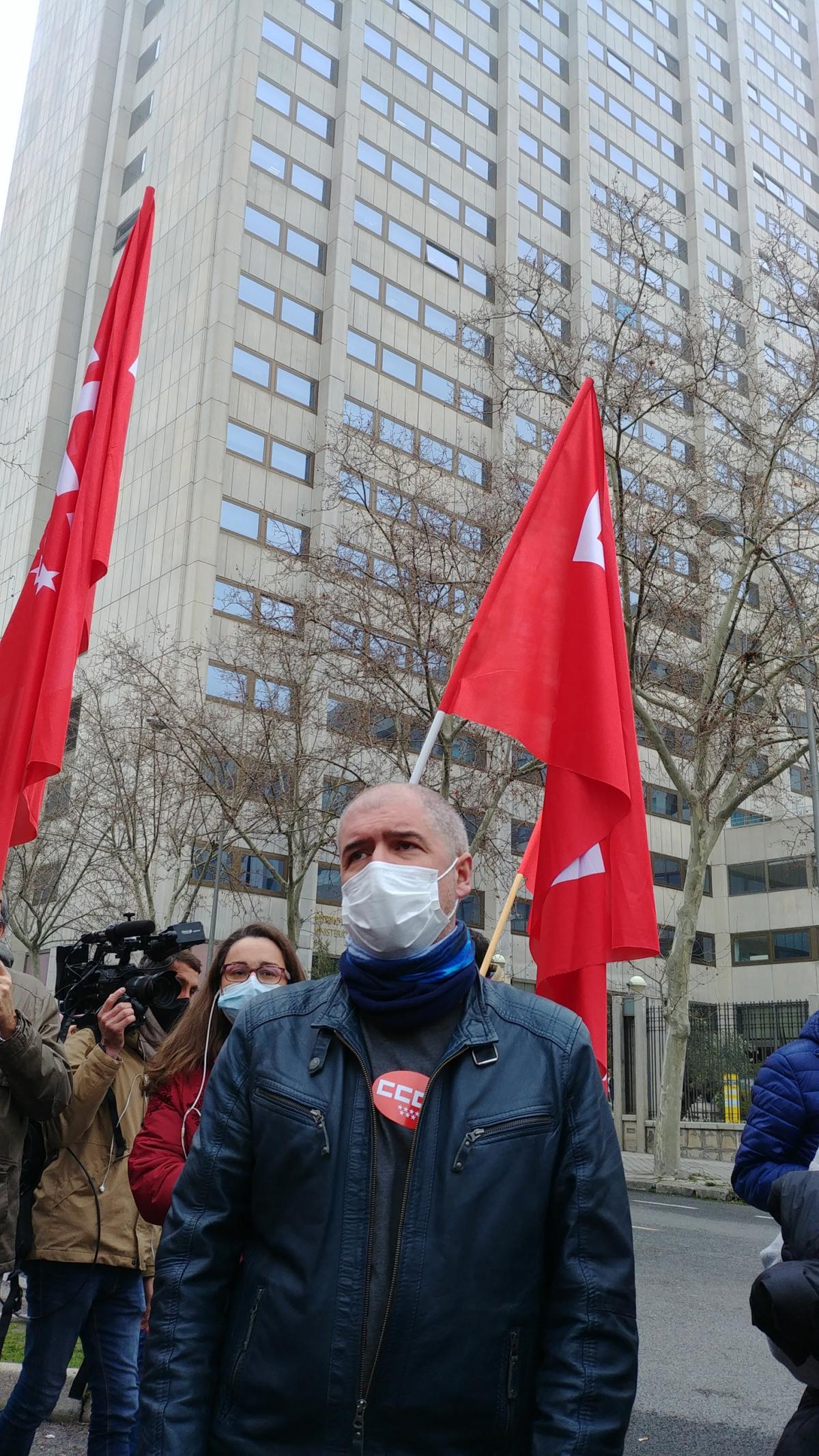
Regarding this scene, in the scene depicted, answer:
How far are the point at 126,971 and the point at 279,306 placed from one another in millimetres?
38173

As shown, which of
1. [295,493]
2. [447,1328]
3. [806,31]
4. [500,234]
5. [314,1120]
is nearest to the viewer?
[447,1328]

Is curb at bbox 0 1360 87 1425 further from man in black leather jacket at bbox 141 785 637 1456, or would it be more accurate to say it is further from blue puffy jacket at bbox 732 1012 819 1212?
man in black leather jacket at bbox 141 785 637 1456

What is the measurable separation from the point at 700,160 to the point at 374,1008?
61.2 m

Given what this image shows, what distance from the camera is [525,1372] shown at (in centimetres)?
208

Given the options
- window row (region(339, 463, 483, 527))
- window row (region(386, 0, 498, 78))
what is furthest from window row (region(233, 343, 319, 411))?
window row (region(386, 0, 498, 78))

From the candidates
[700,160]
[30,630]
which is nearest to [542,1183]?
[30,630]

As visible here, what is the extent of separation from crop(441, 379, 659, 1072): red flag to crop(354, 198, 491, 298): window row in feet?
132

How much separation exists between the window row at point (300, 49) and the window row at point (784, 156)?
25.1 m

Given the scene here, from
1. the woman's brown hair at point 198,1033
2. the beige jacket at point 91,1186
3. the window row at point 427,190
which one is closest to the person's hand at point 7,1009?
the woman's brown hair at point 198,1033

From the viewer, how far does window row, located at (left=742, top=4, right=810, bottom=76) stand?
6259 cm

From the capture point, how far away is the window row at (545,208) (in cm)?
4866

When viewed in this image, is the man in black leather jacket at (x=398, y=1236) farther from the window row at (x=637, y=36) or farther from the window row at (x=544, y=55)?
the window row at (x=637, y=36)

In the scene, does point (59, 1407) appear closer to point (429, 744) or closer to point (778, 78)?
point (429, 744)

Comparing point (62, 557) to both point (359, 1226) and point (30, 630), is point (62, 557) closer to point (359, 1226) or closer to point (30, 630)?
point (30, 630)
